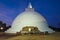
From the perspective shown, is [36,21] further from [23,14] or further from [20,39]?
[20,39]

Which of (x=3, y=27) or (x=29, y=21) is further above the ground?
(x=29, y=21)

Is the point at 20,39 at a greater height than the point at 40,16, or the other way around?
the point at 40,16

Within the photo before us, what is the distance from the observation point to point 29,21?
423cm

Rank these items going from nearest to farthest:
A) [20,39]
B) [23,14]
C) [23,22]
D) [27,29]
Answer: [20,39] → [27,29] → [23,22] → [23,14]

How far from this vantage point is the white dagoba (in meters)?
4.12

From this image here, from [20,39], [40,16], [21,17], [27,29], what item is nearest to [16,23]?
[21,17]

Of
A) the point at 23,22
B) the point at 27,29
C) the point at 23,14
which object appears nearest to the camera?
the point at 27,29

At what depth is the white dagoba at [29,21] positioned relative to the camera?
4.12 meters

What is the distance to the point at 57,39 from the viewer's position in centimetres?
316

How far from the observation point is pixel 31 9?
4504mm

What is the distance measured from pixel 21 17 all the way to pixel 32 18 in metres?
0.30

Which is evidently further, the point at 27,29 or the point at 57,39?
the point at 27,29

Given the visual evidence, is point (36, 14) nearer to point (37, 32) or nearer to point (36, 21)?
point (36, 21)

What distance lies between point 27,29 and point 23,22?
Result: 793 millimetres
